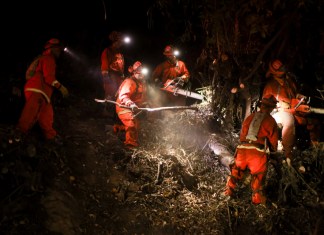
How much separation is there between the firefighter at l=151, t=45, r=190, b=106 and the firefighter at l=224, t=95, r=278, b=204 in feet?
11.3

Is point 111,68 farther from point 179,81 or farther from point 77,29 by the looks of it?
point 77,29

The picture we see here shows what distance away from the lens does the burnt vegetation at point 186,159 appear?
4.86 m

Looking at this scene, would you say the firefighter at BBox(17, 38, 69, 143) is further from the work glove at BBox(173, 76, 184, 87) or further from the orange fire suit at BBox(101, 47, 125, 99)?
the work glove at BBox(173, 76, 184, 87)

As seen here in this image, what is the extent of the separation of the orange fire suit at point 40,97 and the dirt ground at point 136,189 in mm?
272

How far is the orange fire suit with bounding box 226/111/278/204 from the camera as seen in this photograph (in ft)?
19.9

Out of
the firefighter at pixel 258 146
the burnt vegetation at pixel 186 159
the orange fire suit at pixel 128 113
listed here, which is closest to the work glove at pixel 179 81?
the burnt vegetation at pixel 186 159

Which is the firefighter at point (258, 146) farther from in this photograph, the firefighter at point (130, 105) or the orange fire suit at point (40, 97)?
the orange fire suit at point (40, 97)

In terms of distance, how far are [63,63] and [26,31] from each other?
1.57 metres

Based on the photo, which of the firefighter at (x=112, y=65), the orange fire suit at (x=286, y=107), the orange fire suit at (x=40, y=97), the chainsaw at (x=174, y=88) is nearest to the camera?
the orange fire suit at (x=40, y=97)

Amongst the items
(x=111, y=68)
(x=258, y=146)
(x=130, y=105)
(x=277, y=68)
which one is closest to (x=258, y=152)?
(x=258, y=146)

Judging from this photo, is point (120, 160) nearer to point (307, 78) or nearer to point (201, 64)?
point (201, 64)

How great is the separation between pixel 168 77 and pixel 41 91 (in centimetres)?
447

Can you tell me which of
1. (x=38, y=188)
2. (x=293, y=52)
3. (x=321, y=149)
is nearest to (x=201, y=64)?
Answer: (x=293, y=52)

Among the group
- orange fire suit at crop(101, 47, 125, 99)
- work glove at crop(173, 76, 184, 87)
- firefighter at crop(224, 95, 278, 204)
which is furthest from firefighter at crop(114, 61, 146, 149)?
firefighter at crop(224, 95, 278, 204)
